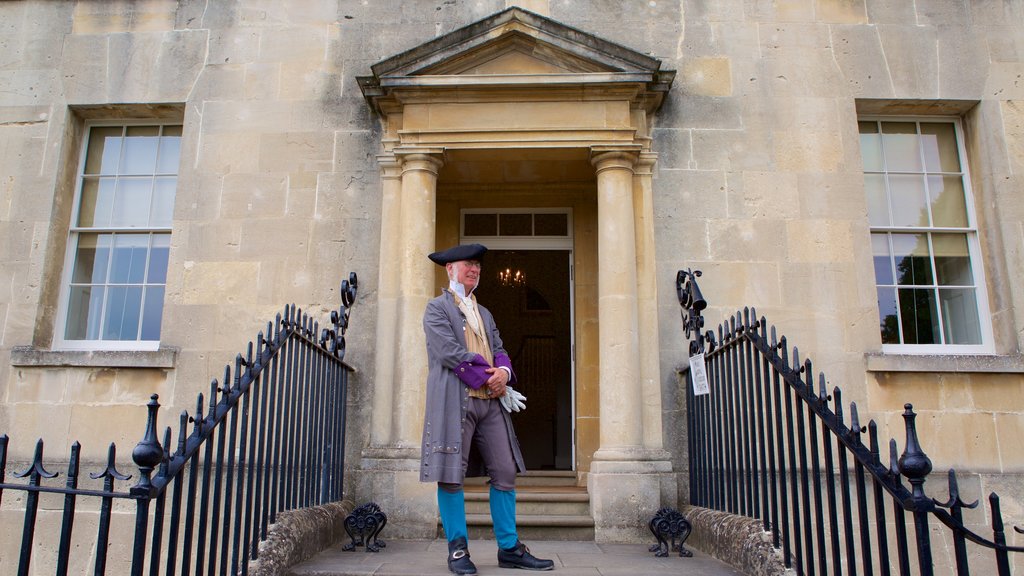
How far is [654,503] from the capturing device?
587 cm

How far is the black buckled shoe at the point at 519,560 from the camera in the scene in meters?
4.39

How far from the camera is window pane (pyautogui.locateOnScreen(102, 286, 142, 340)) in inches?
281

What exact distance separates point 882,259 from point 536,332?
6.32m

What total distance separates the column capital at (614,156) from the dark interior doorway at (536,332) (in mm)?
4794

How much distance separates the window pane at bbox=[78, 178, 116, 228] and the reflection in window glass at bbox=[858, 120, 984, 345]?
715 centimetres

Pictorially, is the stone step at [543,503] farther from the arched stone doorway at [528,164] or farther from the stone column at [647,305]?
the stone column at [647,305]

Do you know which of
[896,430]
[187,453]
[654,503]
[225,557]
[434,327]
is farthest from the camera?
[896,430]

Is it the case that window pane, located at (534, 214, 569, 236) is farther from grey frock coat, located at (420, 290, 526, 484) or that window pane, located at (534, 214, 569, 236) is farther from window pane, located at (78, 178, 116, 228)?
window pane, located at (78, 178, 116, 228)

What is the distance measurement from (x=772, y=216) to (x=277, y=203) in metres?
4.41

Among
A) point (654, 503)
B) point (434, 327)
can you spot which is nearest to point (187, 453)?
point (434, 327)

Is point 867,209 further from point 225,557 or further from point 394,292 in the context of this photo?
point 225,557

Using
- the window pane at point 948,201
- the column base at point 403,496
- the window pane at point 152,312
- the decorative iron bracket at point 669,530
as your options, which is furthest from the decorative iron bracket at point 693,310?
the window pane at point 152,312

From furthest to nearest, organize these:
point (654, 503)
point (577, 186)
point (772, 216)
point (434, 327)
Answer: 1. point (577, 186)
2. point (772, 216)
3. point (654, 503)
4. point (434, 327)

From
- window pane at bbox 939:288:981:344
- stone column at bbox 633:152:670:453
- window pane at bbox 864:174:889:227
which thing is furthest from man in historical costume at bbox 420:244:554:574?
window pane at bbox 939:288:981:344
